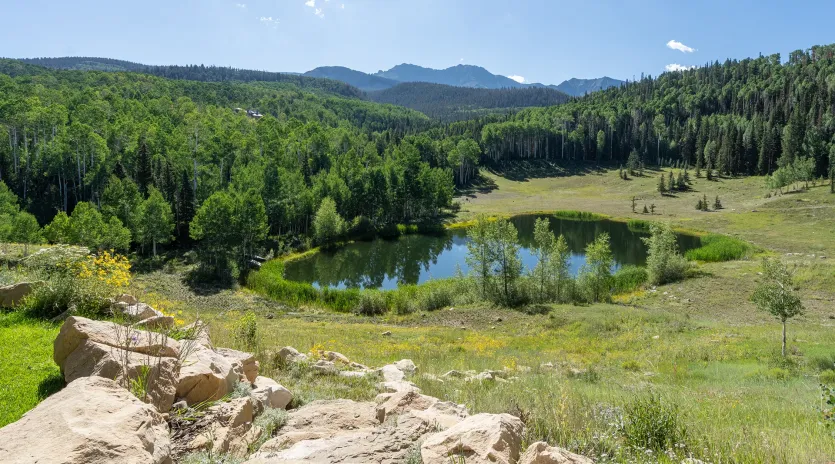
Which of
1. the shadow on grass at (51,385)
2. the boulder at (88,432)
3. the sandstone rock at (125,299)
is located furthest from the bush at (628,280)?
the boulder at (88,432)

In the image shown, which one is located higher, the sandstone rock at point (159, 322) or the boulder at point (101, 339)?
the boulder at point (101, 339)

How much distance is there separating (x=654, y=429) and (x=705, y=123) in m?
153

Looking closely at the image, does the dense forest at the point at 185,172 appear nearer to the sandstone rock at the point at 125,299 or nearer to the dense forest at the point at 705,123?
the sandstone rock at the point at 125,299

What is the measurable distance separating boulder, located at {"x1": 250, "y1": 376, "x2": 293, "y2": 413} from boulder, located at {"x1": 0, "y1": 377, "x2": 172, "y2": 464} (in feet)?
6.68

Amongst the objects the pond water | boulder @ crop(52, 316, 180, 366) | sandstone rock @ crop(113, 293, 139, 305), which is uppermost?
boulder @ crop(52, 316, 180, 366)

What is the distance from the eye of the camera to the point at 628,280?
41562 mm

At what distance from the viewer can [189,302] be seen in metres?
34.2

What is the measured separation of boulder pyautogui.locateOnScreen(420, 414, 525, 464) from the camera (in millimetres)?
5000

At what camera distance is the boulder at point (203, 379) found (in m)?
6.95

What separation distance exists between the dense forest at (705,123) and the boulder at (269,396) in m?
122

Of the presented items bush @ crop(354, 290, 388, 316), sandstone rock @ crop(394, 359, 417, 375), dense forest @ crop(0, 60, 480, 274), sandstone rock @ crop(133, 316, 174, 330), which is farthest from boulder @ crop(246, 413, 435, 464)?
dense forest @ crop(0, 60, 480, 274)

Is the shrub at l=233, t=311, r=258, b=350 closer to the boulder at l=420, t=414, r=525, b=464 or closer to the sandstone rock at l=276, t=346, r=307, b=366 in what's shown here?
the sandstone rock at l=276, t=346, r=307, b=366

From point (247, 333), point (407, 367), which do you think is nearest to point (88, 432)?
point (407, 367)

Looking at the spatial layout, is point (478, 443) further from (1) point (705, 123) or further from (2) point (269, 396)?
(1) point (705, 123)
